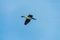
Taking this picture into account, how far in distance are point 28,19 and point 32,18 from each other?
2.65 m

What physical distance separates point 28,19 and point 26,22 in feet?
6.17

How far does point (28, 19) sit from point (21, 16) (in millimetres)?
4162

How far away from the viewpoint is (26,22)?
17862 centimetres

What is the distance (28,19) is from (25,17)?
5.37ft

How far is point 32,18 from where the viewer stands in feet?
575

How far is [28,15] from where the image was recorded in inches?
6880

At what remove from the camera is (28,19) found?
582ft

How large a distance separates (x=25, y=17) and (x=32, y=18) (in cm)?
299

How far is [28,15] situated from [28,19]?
119 inches

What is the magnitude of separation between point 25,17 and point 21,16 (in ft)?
8.62

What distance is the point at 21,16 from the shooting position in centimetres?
17438
